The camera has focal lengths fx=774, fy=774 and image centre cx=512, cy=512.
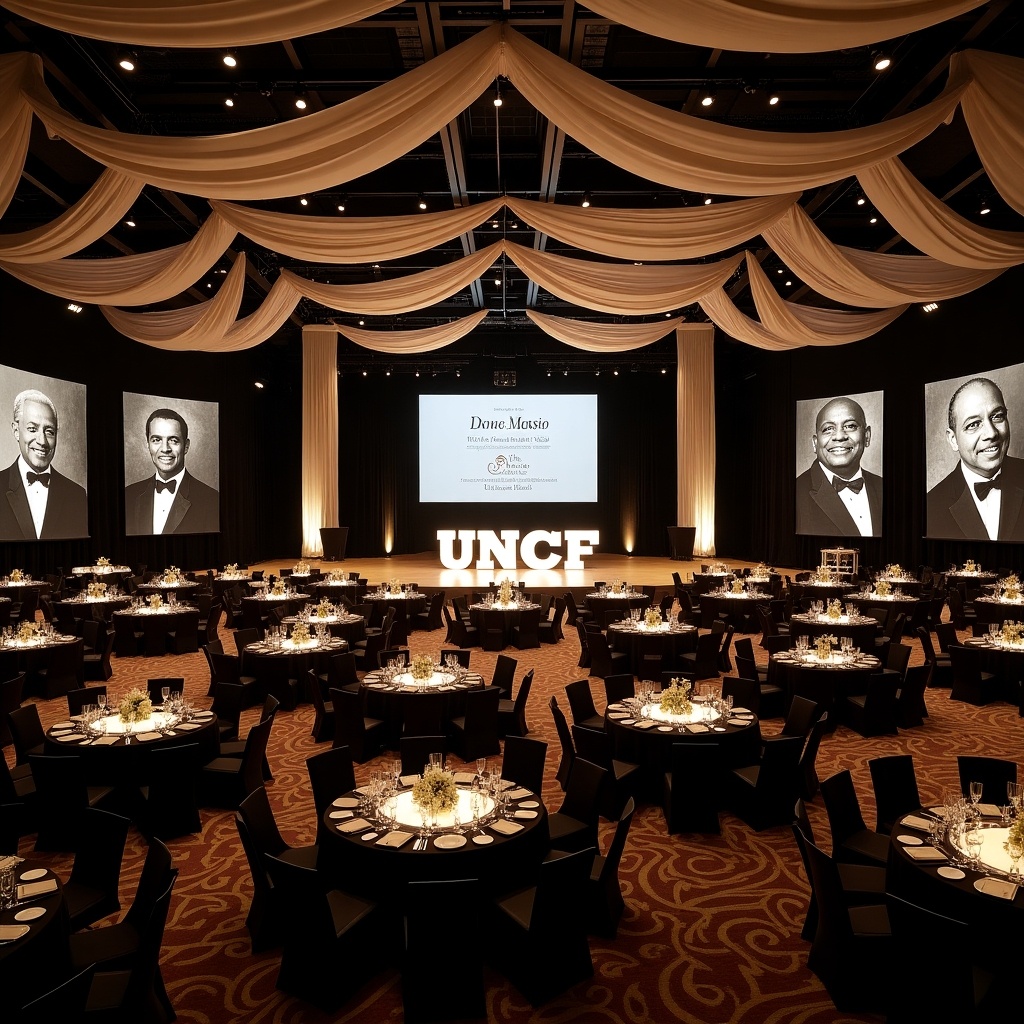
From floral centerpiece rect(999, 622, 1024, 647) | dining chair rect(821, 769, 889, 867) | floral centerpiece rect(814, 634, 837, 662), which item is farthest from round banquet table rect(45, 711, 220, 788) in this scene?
floral centerpiece rect(999, 622, 1024, 647)

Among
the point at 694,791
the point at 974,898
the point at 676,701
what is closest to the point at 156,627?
the point at 676,701

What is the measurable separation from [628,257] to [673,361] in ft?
39.3

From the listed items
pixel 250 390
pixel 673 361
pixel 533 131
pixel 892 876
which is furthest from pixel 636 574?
pixel 892 876

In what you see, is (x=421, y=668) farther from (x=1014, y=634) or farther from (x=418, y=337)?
(x=418, y=337)

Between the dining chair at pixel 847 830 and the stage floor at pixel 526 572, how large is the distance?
10499 millimetres

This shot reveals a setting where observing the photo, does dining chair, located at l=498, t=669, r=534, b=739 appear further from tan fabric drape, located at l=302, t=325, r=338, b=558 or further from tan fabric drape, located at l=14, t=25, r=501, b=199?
tan fabric drape, located at l=302, t=325, r=338, b=558

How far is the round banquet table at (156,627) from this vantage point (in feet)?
33.3

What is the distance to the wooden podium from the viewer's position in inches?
712

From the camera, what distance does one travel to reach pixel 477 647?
1084 cm

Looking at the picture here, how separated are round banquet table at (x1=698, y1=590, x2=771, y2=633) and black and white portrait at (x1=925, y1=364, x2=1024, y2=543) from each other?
4847 millimetres

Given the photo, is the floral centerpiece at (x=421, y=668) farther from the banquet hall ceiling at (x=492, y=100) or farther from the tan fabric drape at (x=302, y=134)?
the banquet hall ceiling at (x=492, y=100)

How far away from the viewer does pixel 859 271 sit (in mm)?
9242

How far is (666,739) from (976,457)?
37.5 ft

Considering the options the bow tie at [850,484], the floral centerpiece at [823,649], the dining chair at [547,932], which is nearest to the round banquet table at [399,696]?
the dining chair at [547,932]
